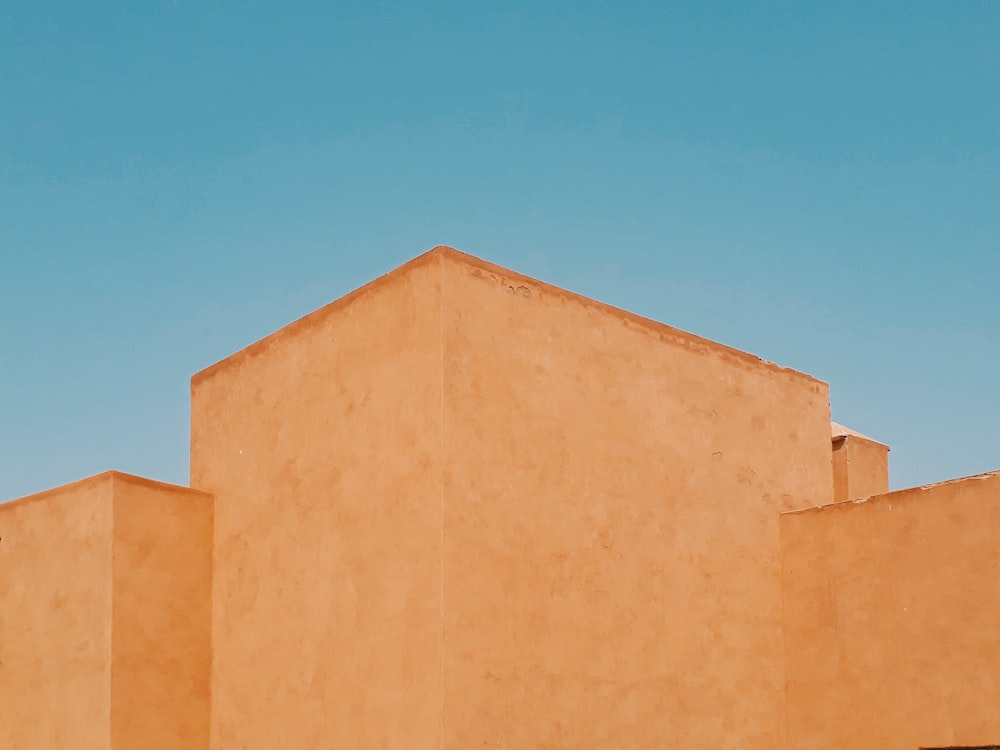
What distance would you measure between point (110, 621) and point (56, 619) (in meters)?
0.80

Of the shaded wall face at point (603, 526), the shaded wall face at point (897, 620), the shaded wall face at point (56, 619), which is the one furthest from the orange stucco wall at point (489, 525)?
the shaded wall face at point (56, 619)

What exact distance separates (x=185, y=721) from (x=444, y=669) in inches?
118

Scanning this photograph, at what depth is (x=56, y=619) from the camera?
9547 mm

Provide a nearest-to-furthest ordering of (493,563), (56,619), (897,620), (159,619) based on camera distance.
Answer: (493,563) → (897,620) → (159,619) → (56,619)

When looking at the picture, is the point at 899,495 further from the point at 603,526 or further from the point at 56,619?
the point at 56,619

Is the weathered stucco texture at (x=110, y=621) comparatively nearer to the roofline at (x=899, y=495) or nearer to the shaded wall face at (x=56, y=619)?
the shaded wall face at (x=56, y=619)

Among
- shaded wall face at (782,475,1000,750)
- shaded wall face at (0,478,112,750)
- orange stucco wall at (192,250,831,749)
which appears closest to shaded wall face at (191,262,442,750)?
orange stucco wall at (192,250,831,749)

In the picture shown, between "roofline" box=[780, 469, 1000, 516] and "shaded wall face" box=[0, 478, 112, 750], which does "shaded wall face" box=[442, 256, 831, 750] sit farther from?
"shaded wall face" box=[0, 478, 112, 750]

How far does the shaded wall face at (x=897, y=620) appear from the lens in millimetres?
8461

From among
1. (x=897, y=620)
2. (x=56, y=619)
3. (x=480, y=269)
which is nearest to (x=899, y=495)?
(x=897, y=620)

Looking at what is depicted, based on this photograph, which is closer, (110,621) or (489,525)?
(489,525)

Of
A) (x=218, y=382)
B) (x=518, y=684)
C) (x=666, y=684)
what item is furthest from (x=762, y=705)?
(x=218, y=382)

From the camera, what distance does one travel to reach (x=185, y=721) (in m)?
9.30

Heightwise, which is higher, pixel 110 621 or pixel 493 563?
pixel 493 563
